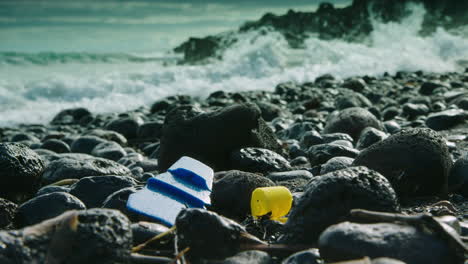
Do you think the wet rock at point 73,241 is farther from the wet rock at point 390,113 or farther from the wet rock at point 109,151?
the wet rock at point 390,113

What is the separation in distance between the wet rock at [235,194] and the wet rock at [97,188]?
1.62 ft

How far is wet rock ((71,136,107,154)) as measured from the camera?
547 centimetres

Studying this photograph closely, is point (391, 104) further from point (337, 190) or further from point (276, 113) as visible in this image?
point (337, 190)

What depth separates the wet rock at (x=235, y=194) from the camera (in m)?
2.68

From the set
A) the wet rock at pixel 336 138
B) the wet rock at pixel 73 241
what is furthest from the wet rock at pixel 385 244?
the wet rock at pixel 336 138

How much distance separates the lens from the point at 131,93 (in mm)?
13391

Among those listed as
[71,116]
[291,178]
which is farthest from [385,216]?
[71,116]

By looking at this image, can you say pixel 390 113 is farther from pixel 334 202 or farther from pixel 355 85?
pixel 334 202

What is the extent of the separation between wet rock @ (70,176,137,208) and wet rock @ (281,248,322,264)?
4.17 feet

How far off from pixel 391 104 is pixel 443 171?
5.17 meters

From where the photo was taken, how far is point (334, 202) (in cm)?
198

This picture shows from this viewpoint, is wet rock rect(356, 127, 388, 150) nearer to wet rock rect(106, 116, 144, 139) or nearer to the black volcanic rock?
wet rock rect(106, 116, 144, 139)

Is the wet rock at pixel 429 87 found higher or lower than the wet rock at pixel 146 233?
lower

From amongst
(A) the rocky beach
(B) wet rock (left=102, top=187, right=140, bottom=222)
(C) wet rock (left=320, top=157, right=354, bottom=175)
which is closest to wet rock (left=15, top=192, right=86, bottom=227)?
(A) the rocky beach
